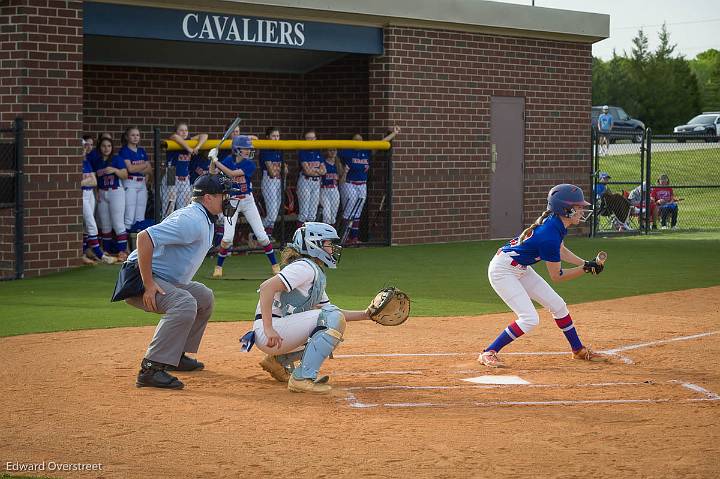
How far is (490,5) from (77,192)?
947cm

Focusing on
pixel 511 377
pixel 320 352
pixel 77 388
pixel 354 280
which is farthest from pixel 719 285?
pixel 77 388

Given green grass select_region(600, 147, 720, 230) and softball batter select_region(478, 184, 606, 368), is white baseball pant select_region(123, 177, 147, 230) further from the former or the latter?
green grass select_region(600, 147, 720, 230)

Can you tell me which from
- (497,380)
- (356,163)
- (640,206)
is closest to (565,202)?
(497,380)

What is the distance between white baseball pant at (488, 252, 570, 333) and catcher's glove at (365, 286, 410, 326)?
1.35 metres

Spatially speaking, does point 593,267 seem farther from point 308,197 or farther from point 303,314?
point 308,197

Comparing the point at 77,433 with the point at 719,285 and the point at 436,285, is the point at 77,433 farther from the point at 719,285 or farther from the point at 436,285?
the point at 719,285

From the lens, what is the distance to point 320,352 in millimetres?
8047

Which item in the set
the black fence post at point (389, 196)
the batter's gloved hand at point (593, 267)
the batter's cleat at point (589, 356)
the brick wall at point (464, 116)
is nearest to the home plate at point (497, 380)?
the batter's cleat at point (589, 356)

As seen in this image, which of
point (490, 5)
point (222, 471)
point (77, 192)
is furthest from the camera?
point (490, 5)

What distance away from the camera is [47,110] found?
15977 mm

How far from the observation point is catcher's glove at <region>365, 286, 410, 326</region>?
26.7 feet

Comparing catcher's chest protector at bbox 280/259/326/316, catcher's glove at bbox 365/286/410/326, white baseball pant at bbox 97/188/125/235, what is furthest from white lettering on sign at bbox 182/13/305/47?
catcher's glove at bbox 365/286/410/326

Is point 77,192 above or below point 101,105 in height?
below

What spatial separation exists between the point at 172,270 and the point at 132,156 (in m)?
9.54
